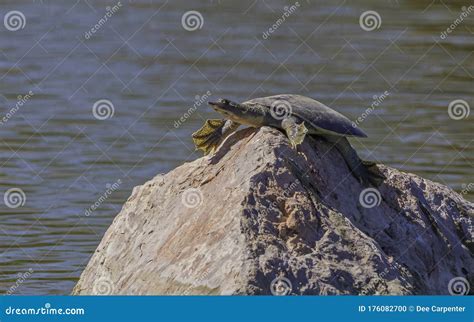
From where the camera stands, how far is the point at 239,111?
6656mm

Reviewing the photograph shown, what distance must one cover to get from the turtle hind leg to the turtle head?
0.44 metres

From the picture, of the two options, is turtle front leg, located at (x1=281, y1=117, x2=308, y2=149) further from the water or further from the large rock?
the water

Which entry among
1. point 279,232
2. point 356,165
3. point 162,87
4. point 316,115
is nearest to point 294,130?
point 316,115

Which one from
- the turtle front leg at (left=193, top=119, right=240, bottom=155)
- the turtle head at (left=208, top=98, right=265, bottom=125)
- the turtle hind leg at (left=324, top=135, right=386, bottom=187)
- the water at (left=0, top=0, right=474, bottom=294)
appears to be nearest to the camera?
the turtle head at (left=208, top=98, right=265, bottom=125)

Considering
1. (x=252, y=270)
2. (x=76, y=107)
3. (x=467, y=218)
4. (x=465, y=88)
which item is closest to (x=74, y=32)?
(x=76, y=107)

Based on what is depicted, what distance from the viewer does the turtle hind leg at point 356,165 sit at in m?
6.86

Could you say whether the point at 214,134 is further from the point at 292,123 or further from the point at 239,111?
the point at 292,123

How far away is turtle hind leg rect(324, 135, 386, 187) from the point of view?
686 centimetres

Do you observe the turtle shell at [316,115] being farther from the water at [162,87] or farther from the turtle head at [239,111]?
the water at [162,87]

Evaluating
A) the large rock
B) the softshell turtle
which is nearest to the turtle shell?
the softshell turtle

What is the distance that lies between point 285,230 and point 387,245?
775 mm

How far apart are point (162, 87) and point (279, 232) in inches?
290

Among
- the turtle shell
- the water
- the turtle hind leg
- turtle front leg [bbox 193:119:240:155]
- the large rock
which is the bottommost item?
the large rock

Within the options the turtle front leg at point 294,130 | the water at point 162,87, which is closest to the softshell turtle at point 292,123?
the turtle front leg at point 294,130
